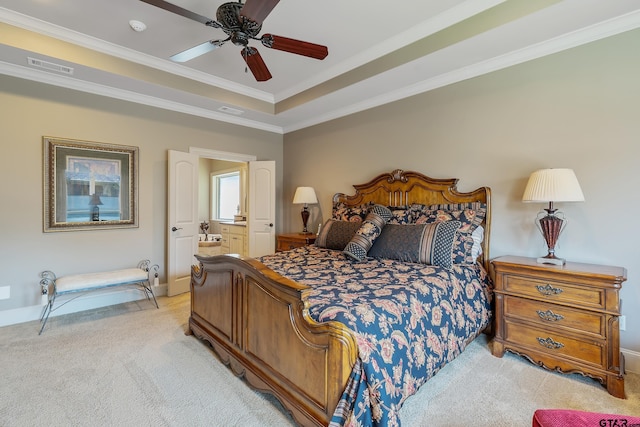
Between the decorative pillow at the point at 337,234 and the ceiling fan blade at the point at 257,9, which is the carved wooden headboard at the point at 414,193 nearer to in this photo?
the decorative pillow at the point at 337,234

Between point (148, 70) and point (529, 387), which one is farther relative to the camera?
point (148, 70)

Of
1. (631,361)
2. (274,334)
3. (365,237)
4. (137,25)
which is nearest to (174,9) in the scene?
(137,25)

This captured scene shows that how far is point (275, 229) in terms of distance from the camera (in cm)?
525

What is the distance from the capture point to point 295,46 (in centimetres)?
230

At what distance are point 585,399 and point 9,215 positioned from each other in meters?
5.36

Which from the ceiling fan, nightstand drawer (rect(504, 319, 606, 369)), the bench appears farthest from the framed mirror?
nightstand drawer (rect(504, 319, 606, 369))

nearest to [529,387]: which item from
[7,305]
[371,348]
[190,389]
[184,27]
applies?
[371,348]

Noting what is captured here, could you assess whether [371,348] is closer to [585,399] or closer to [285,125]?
[585,399]

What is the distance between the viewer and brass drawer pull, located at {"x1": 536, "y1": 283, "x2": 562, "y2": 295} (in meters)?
2.22

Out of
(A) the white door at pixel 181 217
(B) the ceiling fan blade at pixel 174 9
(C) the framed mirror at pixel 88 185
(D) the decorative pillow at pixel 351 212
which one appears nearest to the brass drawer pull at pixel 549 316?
(D) the decorative pillow at pixel 351 212

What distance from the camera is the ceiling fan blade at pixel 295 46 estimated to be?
2238 millimetres

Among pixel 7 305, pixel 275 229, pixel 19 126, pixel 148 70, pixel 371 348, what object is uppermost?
pixel 148 70

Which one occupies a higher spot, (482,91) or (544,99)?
(482,91)

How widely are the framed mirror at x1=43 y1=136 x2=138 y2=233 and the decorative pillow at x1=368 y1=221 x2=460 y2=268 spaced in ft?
10.6
